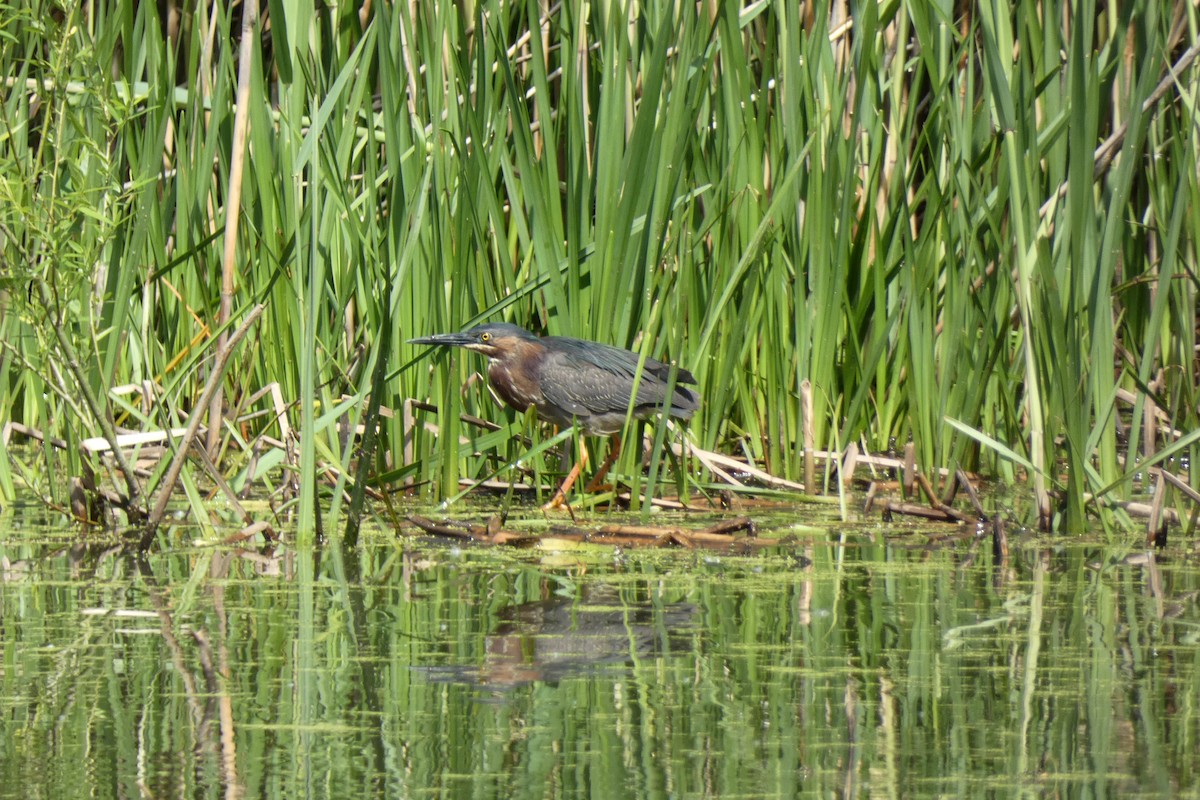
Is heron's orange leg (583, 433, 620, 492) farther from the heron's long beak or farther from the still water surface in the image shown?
the still water surface

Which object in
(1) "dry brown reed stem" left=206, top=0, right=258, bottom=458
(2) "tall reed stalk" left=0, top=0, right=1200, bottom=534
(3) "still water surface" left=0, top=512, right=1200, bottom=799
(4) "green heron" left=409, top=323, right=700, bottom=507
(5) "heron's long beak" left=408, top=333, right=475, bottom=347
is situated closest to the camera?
(3) "still water surface" left=0, top=512, right=1200, bottom=799

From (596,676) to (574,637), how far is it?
10.6 inches

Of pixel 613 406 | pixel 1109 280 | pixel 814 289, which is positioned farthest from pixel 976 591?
pixel 613 406

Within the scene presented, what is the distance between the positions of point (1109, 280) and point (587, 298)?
1548mm

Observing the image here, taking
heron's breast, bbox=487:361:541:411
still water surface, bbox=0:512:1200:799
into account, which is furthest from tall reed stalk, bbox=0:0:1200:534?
still water surface, bbox=0:512:1200:799

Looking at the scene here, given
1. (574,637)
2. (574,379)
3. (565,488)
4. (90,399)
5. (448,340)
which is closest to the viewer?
(574,637)

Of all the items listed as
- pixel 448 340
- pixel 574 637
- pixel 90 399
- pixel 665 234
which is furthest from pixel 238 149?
pixel 574 637

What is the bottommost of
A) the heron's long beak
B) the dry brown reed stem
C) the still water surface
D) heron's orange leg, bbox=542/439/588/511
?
the still water surface

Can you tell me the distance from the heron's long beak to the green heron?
0.12m

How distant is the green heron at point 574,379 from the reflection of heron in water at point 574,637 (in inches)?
66.7

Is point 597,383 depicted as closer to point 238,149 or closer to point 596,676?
point 238,149

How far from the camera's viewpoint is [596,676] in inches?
88.7

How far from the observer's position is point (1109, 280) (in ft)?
12.2

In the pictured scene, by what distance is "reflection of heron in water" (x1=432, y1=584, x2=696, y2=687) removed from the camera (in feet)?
→ 7.50
